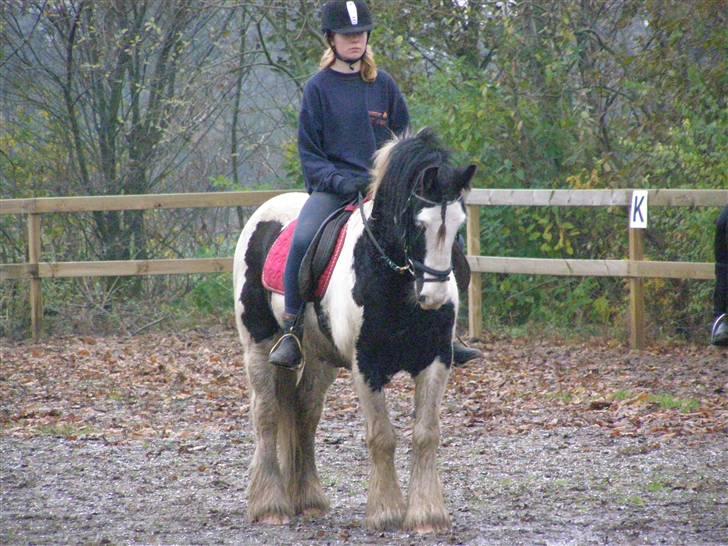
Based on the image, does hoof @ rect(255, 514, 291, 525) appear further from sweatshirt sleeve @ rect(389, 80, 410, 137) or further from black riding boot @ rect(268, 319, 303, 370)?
sweatshirt sleeve @ rect(389, 80, 410, 137)

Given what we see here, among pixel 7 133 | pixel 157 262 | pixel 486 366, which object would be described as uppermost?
pixel 7 133

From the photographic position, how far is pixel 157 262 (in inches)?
536

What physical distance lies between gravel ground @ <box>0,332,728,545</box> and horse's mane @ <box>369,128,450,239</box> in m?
1.46

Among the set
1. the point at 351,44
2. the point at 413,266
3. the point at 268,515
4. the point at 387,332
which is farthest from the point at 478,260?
the point at 413,266

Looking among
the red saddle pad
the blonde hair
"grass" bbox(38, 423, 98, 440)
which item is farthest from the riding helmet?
"grass" bbox(38, 423, 98, 440)

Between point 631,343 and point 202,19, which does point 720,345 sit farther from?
point 202,19

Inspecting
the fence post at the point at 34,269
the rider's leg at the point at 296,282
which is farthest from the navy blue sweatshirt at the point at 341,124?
the fence post at the point at 34,269

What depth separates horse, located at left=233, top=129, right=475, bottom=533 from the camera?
5070 millimetres

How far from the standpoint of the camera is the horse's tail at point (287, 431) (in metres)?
6.11

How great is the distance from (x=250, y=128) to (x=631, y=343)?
9554mm

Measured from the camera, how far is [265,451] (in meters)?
6.10

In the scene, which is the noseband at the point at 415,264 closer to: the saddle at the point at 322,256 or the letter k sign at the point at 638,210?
the saddle at the point at 322,256

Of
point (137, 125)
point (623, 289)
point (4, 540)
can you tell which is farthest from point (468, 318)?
point (4, 540)

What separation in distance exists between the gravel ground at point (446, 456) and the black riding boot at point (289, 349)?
0.79 meters
